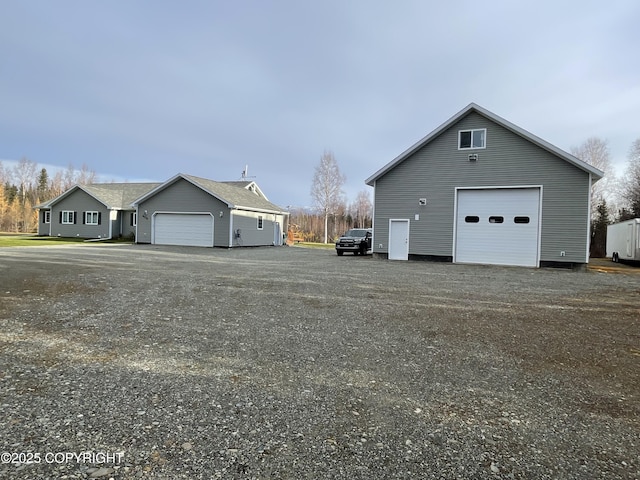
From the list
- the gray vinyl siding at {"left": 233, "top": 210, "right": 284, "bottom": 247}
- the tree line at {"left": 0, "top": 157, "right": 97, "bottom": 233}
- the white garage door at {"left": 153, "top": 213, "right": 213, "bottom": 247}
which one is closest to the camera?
the white garage door at {"left": 153, "top": 213, "right": 213, "bottom": 247}

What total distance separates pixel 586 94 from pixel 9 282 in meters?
21.0

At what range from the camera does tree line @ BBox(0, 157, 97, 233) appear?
4931 centimetres

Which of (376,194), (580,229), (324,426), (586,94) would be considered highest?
(586,94)

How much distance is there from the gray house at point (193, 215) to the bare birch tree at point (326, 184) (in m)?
15.5

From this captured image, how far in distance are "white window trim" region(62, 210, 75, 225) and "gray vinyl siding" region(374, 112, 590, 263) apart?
91.6 ft

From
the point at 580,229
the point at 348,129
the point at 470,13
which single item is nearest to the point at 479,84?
the point at 470,13

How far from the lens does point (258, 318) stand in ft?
19.0

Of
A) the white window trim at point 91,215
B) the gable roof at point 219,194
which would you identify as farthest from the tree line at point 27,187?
the gable roof at point 219,194

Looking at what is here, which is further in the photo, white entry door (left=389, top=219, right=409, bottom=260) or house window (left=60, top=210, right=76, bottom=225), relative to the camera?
house window (left=60, top=210, right=76, bottom=225)

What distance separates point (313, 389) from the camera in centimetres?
327

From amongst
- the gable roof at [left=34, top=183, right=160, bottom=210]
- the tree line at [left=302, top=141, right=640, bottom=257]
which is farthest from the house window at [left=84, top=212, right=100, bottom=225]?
the tree line at [left=302, top=141, right=640, bottom=257]

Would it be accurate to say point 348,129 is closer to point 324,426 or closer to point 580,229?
point 580,229

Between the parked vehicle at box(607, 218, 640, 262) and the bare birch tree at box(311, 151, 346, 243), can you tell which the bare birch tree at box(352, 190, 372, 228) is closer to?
the bare birch tree at box(311, 151, 346, 243)

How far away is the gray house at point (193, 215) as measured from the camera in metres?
24.6
